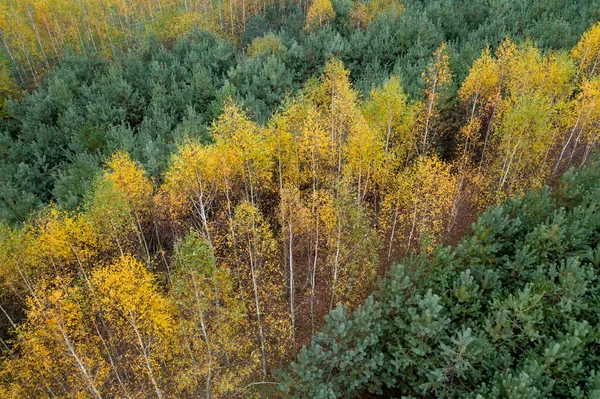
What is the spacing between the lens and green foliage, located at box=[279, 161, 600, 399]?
454 inches

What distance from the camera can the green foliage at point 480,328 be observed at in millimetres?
11523

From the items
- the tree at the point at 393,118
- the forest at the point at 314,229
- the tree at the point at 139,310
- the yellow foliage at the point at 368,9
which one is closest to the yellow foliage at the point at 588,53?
the forest at the point at 314,229

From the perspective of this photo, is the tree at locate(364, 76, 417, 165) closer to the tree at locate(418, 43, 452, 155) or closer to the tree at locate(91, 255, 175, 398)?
the tree at locate(418, 43, 452, 155)

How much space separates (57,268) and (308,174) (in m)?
14.2

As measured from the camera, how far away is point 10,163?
2880cm

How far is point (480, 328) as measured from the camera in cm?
1378

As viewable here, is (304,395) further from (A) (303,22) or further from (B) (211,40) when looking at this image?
(A) (303,22)

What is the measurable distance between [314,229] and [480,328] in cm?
918

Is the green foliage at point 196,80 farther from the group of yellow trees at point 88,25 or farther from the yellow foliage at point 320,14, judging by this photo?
the group of yellow trees at point 88,25

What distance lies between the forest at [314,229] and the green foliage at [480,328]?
0.11 m

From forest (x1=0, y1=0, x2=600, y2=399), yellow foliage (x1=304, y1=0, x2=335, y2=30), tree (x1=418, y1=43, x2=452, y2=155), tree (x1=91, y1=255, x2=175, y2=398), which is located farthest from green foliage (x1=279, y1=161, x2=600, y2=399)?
yellow foliage (x1=304, y1=0, x2=335, y2=30)

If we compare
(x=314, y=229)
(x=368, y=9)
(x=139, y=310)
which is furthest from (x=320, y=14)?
(x=139, y=310)

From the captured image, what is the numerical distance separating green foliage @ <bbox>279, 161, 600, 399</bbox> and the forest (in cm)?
11

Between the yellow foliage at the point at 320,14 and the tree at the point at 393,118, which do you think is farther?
the yellow foliage at the point at 320,14
